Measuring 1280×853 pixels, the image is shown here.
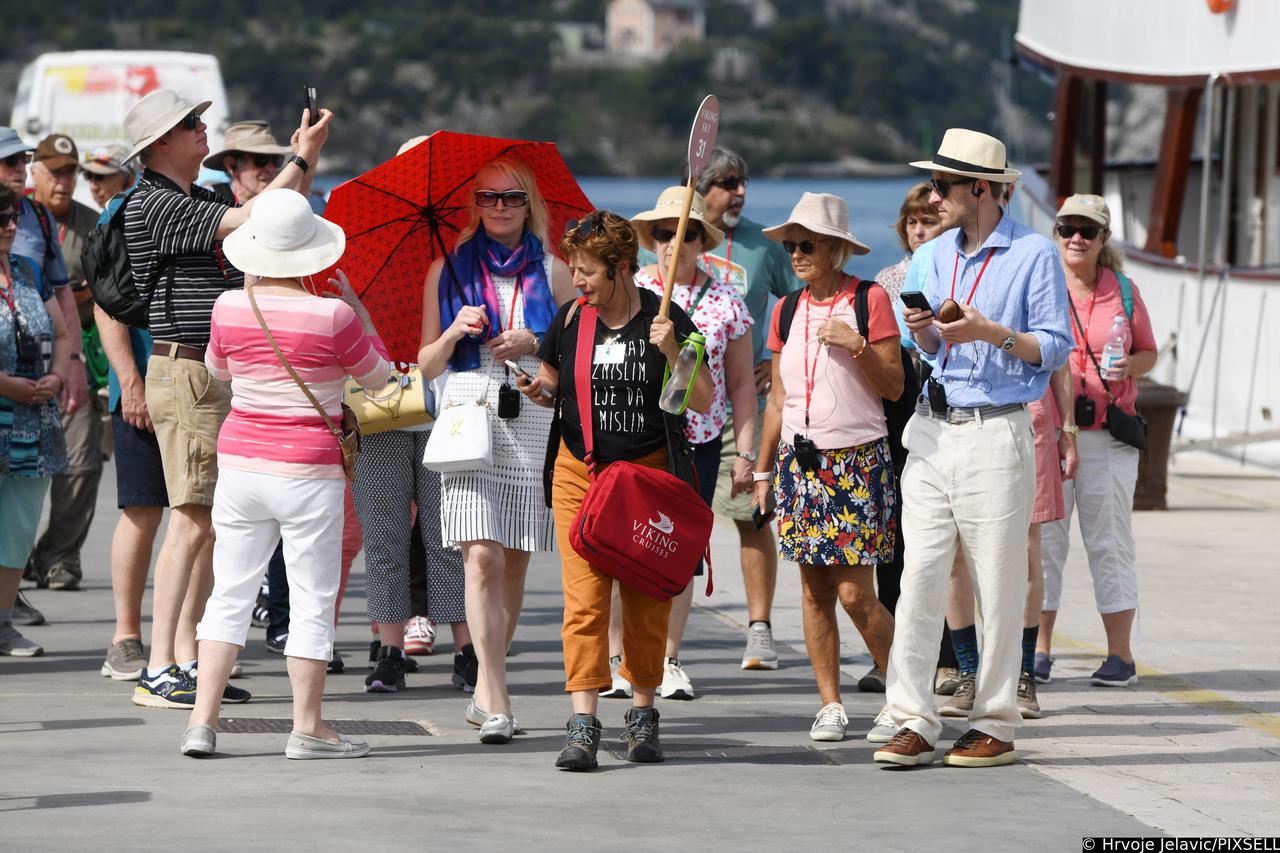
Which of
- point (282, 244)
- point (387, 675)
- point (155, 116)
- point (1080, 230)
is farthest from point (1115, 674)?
point (155, 116)

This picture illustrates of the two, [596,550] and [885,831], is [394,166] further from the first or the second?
[885,831]

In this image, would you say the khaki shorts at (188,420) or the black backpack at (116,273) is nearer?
the khaki shorts at (188,420)

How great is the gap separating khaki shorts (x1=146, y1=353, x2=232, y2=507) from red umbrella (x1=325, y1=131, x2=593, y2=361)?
0.69m

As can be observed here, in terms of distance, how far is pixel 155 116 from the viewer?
7.96 m

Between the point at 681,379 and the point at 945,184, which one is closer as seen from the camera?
the point at 681,379

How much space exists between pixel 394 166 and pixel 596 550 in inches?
68.9

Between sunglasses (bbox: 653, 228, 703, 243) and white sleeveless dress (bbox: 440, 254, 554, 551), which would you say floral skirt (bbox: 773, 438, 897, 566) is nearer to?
white sleeveless dress (bbox: 440, 254, 554, 551)

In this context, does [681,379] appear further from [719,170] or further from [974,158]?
[719,170]

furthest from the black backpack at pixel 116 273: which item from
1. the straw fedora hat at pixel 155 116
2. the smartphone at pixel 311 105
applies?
the smartphone at pixel 311 105

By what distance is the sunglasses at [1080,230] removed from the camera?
8531 millimetres

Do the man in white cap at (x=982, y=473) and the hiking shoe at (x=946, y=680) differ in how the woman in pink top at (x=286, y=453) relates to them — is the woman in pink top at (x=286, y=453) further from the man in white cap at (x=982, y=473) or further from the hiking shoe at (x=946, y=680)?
the hiking shoe at (x=946, y=680)

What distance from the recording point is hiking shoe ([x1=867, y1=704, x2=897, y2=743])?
23.7 ft

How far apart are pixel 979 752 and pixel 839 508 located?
1022mm

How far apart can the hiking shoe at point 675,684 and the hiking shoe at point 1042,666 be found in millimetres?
1440
